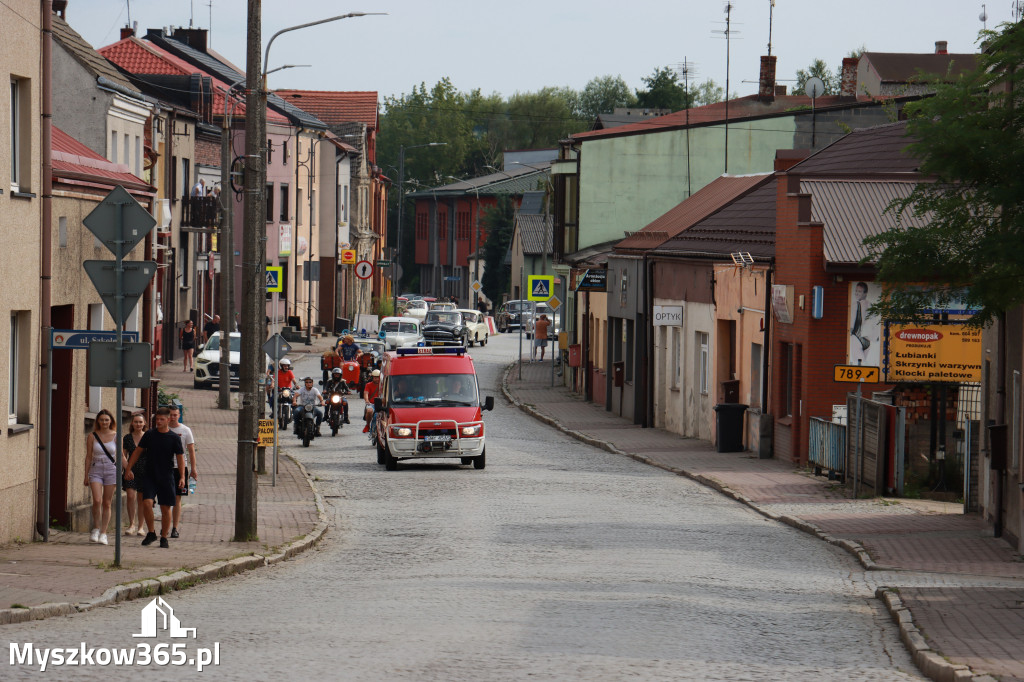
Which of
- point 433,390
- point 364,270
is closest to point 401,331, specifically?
point 364,270

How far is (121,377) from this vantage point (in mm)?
14406

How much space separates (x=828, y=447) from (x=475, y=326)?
49.5 meters

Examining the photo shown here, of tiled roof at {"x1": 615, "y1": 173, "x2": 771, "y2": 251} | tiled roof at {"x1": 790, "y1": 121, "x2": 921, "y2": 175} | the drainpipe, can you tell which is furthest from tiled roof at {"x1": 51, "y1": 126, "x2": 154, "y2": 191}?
tiled roof at {"x1": 615, "y1": 173, "x2": 771, "y2": 251}

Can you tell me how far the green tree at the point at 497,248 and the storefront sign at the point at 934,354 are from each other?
277 ft

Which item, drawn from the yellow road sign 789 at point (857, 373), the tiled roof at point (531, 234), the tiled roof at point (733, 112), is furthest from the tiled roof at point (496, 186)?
the yellow road sign 789 at point (857, 373)

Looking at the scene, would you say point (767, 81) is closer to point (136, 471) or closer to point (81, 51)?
point (81, 51)

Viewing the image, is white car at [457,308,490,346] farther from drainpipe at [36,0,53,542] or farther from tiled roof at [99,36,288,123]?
drainpipe at [36,0,53,542]

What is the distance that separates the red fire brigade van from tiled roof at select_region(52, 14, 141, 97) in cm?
772

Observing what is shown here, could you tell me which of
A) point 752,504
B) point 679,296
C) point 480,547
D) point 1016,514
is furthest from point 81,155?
point 679,296

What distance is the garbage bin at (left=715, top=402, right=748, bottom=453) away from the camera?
105 ft

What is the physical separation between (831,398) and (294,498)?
10.5m

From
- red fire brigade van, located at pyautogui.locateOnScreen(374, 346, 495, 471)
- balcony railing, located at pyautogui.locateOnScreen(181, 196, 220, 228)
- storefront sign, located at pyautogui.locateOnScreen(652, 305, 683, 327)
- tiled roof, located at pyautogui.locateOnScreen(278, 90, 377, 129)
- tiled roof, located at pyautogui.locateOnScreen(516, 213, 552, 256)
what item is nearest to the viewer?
red fire brigade van, located at pyautogui.locateOnScreen(374, 346, 495, 471)

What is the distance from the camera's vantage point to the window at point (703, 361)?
35562 millimetres

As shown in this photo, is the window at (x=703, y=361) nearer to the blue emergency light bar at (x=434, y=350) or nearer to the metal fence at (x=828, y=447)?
the blue emergency light bar at (x=434, y=350)
